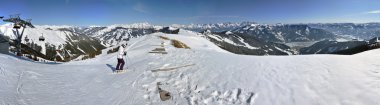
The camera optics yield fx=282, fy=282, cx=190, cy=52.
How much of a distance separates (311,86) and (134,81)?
11.1 metres

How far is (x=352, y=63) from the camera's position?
58.5ft

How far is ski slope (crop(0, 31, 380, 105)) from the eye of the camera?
41.8 ft

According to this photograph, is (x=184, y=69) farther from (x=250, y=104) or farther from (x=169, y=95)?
(x=250, y=104)

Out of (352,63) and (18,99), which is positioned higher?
(352,63)

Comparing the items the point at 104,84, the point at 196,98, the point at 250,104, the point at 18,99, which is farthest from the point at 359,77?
the point at 18,99

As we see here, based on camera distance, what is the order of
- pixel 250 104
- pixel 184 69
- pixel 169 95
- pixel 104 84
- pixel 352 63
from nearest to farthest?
1. pixel 250 104
2. pixel 169 95
3. pixel 352 63
4. pixel 104 84
5. pixel 184 69

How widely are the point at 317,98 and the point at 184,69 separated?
35.6 feet

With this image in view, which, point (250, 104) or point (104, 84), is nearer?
point (250, 104)

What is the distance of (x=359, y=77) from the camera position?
A: 14.4 m

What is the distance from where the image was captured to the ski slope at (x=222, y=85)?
1274 centimetres

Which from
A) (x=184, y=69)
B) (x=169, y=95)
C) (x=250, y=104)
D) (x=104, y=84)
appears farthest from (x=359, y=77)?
(x=104, y=84)

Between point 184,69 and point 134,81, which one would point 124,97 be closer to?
point 134,81

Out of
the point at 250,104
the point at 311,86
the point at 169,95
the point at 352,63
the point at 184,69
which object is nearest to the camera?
the point at 250,104

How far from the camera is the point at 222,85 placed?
15.6 meters
